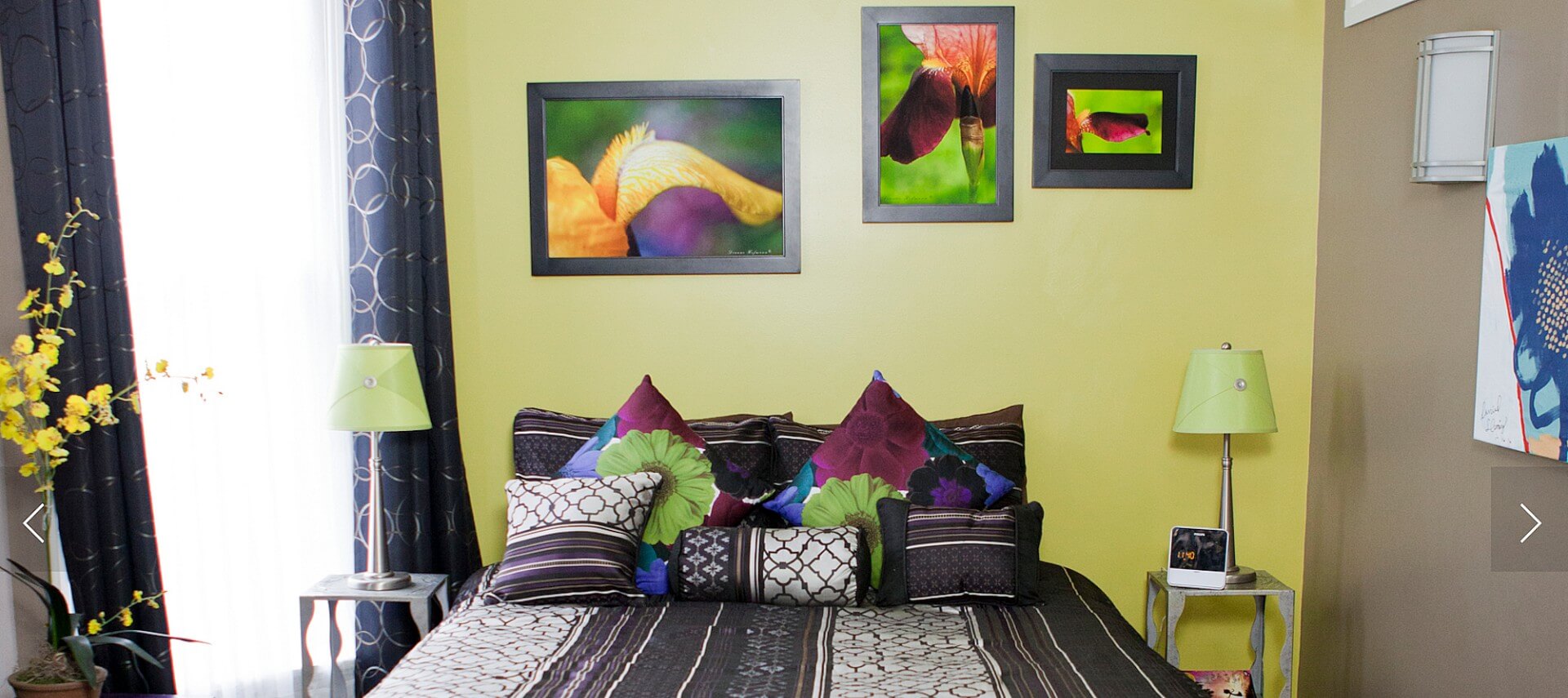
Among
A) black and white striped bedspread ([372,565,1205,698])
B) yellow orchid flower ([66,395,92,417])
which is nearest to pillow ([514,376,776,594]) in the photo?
black and white striped bedspread ([372,565,1205,698])

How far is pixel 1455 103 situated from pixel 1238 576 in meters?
1.36

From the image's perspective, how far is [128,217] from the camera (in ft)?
9.05

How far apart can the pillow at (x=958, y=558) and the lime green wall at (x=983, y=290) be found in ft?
2.23

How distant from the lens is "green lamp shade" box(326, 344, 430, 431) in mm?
2971

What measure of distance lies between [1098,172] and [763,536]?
1.50 meters

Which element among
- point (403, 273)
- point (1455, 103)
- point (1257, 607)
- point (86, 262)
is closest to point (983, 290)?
point (1257, 607)

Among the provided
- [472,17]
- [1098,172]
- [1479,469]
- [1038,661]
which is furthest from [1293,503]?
[472,17]

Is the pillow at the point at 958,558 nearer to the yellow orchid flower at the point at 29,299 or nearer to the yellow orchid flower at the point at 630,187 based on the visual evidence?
the yellow orchid flower at the point at 630,187

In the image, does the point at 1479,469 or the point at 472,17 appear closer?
the point at 1479,469

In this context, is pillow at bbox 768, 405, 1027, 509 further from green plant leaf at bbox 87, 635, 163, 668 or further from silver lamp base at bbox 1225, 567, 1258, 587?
green plant leaf at bbox 87, 635, 163, 668

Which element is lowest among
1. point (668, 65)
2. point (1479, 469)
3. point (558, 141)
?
point (1479, 469)

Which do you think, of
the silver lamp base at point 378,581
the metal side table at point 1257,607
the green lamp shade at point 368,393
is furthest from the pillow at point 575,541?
the metal side table at point 1257,607

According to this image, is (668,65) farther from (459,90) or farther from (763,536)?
(763,536)

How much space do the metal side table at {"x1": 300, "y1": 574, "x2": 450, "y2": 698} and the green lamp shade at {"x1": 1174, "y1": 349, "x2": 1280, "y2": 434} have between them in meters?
2.08
